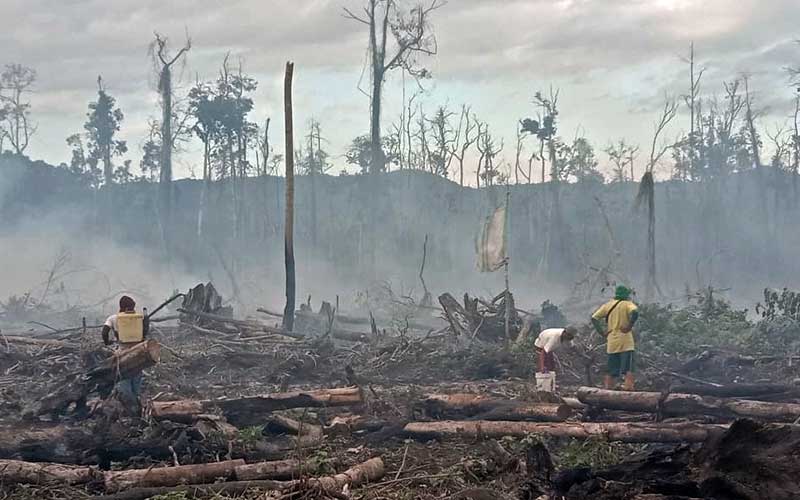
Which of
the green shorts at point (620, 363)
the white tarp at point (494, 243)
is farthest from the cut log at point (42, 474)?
the white tarp at point (494, 243)

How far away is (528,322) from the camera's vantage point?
54.8ft

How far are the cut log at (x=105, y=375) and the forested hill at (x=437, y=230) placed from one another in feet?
88.9

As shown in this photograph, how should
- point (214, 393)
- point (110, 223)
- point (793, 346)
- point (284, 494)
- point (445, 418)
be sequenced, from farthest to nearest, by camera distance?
point (110, 223), point (793, 346), point (214, 393), point (445, 418), point (284, 494)

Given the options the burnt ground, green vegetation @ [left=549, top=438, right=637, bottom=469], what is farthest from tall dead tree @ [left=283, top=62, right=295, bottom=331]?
green vegetation @ [left=549, top=438, right=637, bottom=469]

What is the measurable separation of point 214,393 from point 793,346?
418 inches

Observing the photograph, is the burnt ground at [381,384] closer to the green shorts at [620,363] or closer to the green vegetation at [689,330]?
the green shorts at [620,363]

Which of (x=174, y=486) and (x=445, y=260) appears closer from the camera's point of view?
(x=174, y=486)

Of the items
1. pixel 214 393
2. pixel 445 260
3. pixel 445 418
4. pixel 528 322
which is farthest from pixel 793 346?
pixel 445 260

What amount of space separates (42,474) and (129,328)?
11.9 feet

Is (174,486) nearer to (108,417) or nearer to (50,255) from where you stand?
(108,417)

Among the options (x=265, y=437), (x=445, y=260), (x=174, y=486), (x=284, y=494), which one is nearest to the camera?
(x=284, y=494)

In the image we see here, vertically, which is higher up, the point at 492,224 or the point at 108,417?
the point at 492,224

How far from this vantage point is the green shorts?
41.7 feet

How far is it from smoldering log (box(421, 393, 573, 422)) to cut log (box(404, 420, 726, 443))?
1.04ft
